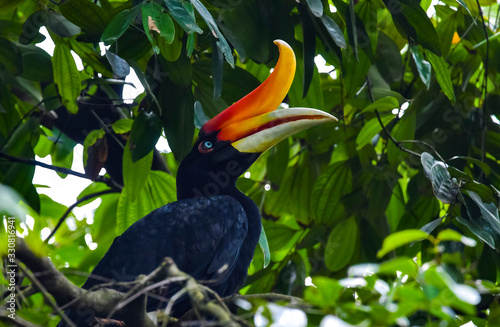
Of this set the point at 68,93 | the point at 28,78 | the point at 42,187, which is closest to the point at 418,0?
the point at 68,93

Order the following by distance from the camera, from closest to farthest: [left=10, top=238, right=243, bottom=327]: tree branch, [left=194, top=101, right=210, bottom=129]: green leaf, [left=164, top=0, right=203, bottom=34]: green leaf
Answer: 1. [left=10, top=238, right=243, bottom=327]: tree branch
2. [left=164, top=0, right=203, bottom=34]: green leaf
3. [left=194, top=101, right=210, bottom=129]: green leaf

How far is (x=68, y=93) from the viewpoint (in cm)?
243

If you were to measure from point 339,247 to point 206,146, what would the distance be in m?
0.70

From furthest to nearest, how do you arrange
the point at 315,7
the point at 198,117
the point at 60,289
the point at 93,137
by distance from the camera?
the point at 93,137, the point at 198,117, the point at 315,7, the point at 60,289

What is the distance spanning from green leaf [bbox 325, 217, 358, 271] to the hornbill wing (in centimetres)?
49

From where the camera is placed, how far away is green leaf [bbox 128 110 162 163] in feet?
7.60

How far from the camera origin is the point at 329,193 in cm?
291

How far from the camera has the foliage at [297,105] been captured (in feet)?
7.16

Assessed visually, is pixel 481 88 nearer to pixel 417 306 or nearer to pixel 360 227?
pixel 360 227

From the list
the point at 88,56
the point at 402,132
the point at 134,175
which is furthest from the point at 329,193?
the point at 88,56

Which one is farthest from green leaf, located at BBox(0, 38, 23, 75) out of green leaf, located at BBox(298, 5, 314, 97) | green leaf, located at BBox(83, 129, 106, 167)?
green leaf, located at BBox(298, 5, 314, 97)

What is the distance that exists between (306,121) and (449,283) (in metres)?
1.39

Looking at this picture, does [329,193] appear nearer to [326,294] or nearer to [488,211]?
[488,211]

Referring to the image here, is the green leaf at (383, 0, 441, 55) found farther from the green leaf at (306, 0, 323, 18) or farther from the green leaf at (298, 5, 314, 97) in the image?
the green leaf at (306, 0, 323, 18)
